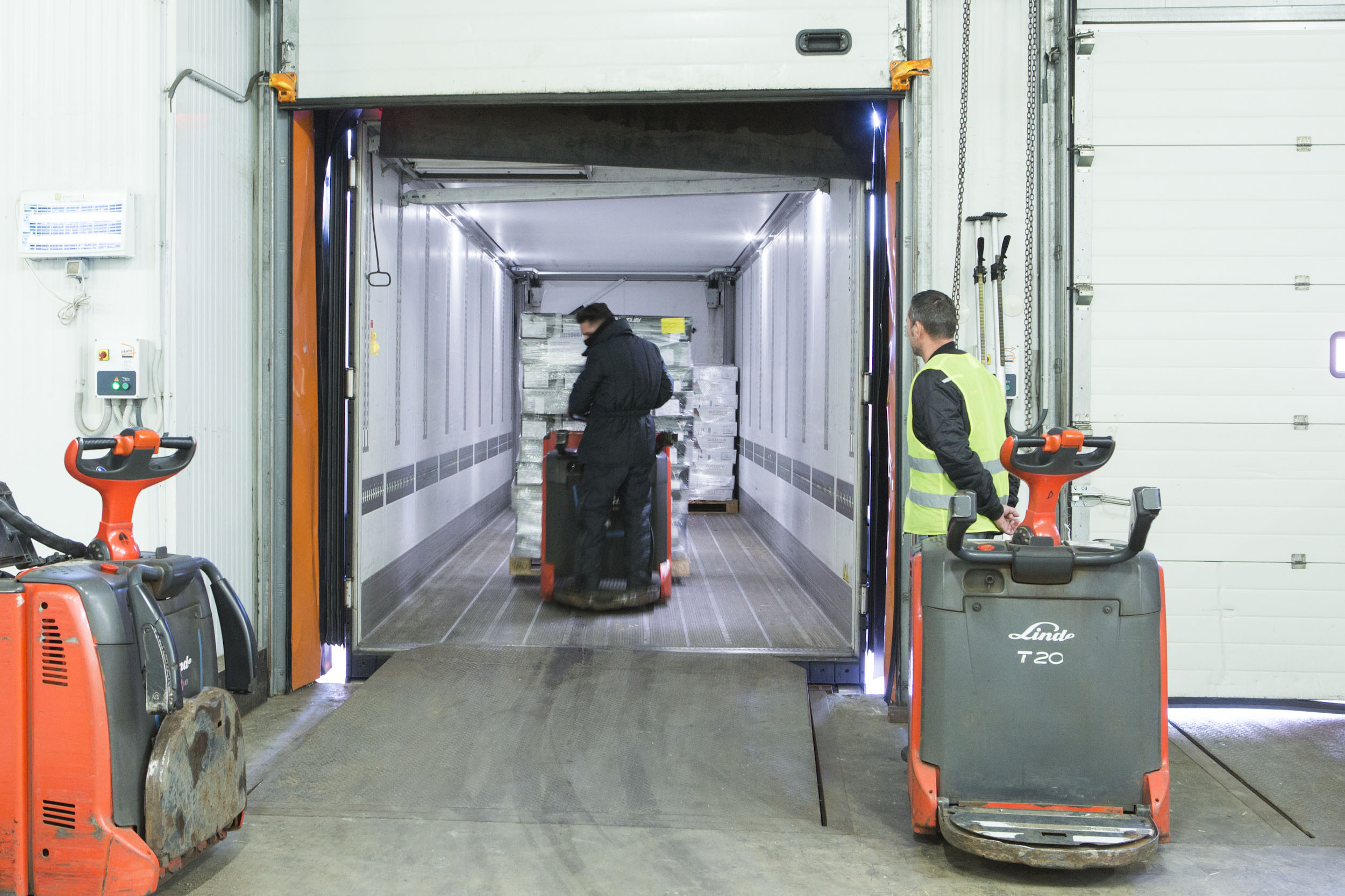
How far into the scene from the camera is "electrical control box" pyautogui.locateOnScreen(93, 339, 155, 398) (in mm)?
3932

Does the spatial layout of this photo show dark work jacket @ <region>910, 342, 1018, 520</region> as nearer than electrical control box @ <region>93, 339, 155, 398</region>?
Yes

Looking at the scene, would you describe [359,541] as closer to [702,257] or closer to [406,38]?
Answer: [406,38]

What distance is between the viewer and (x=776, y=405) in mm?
9422

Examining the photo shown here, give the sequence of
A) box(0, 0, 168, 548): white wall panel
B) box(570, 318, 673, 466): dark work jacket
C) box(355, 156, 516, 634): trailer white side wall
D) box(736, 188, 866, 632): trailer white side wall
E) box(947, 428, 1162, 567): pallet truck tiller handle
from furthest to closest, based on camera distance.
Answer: box(570, 318, 673, 466): dark work jacket, box(355, 156, 516, 634): trailer white side wall, box(736, 188, 866, 632): trailer white side wall, box(0, 0, 168, 548): white wall panel, box(947, 428, 1162, 567): pallet truck tiller handle

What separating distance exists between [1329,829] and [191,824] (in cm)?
375


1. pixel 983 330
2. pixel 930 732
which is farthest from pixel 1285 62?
pixel 930 732

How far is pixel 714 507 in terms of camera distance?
12.2 m

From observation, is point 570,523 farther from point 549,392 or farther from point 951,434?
point 951,434

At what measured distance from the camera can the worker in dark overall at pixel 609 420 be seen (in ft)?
21.2

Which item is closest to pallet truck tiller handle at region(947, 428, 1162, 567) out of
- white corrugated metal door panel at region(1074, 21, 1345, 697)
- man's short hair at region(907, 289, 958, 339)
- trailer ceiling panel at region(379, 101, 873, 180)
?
man's short hair at region(907, 289, 958, 339)

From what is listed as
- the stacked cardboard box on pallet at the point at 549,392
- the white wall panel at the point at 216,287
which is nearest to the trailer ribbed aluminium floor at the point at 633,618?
the stacked cardboard box on pallet at the point at 549,392

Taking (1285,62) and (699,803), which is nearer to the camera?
(699,803)

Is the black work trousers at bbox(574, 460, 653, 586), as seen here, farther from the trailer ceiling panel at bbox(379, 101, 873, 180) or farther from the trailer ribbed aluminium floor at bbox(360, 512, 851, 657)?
the trailer ceiling panel at bbox(379, 101, 873, 180)

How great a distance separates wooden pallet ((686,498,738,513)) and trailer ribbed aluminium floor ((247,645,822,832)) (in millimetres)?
6793
